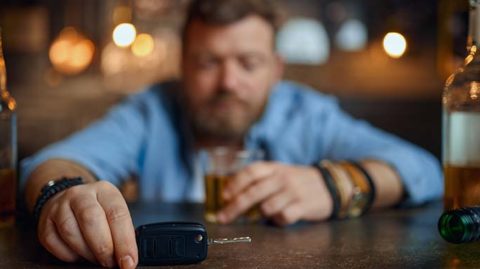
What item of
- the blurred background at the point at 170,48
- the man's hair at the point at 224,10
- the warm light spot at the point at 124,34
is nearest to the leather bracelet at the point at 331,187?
the man's hair at the point at 224,10

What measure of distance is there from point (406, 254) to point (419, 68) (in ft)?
9.13

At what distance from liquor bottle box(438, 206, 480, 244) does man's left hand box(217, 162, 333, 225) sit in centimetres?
30

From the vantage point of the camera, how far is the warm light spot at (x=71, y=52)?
3.65 m

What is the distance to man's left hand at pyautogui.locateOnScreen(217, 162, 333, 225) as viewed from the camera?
3.68ft

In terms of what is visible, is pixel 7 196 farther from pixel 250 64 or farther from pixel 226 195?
pixel 250 64

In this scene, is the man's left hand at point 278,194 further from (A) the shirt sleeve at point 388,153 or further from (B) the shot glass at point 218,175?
(A) the shirt sleeve at point 388,153

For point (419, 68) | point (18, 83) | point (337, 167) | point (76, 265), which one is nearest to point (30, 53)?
point (18, 83)

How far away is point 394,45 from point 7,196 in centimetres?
279

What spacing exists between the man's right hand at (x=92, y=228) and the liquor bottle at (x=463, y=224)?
0.40 metres

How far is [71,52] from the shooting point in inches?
144

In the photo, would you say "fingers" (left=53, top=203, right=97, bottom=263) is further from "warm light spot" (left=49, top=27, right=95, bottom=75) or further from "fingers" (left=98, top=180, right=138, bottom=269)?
"warm light spot" (left=49, top=27, right=95, bottom=75)

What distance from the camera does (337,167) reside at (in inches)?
48.5

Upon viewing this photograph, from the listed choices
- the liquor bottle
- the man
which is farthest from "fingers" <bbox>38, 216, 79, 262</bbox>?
the liquor bottle

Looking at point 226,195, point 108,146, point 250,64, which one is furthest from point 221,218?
point 250,64
